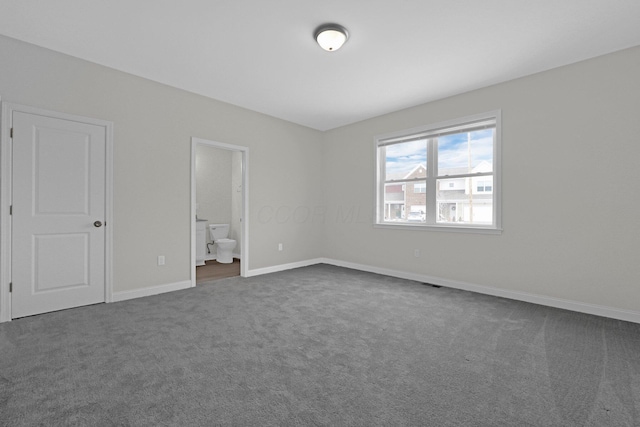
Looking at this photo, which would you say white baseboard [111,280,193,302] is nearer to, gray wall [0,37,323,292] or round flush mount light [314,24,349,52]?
gray wall [0,37,323,292]

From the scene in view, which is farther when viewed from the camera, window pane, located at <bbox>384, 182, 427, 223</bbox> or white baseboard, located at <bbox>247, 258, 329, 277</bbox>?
white baseboard, located at <bbox>247, 258, 329, 277</bbox>

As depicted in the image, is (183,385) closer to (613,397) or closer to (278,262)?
(613,397)

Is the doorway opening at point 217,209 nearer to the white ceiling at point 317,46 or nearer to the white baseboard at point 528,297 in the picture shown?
the white ceiling at point 317,46

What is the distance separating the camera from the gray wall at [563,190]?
2.96 m

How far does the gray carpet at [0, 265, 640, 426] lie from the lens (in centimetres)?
158

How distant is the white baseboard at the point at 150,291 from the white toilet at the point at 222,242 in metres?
2.02

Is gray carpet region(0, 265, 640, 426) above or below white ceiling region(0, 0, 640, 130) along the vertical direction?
below

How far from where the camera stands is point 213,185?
6.65 metres

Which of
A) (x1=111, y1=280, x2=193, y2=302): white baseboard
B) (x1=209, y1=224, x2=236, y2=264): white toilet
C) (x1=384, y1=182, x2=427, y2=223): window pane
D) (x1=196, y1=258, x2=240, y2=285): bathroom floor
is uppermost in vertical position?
(x1=384, y1=182, x2=427, y2=223): window pane

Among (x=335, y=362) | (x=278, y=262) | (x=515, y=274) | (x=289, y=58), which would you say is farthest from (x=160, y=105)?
(x=515, y=274)

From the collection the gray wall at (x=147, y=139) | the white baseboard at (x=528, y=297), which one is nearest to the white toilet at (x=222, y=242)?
the gray wall at (x=147, y=139)

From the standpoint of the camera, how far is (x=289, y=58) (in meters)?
3.21

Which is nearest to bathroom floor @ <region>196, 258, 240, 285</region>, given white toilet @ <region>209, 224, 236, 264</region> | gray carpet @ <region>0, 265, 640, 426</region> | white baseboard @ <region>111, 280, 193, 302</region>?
white toilet @ <region>209, 224, 236, 264</region>

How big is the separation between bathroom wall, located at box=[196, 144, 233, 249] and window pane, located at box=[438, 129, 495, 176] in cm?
466
